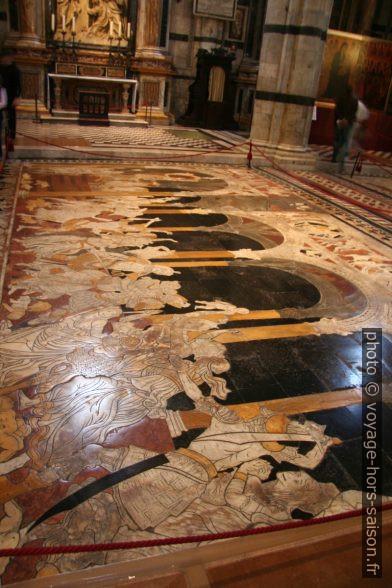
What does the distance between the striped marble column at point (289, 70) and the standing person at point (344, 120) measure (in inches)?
24.0

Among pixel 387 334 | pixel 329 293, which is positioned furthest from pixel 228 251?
pixel 387 334

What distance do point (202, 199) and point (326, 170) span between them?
453cm

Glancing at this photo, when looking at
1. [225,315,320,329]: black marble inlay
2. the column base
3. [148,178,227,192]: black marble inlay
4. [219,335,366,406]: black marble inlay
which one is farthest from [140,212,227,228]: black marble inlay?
the column base

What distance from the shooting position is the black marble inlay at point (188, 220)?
5.59 meters

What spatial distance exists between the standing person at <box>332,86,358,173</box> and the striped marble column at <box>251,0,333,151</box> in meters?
0.61

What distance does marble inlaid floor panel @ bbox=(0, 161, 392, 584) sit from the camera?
6.49 feet

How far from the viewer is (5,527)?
1.82m

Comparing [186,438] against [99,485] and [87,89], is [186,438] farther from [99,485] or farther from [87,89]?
[87,89]

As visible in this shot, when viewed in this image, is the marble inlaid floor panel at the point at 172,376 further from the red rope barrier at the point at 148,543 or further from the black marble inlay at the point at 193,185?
the black marble inlay at the point at 193,185

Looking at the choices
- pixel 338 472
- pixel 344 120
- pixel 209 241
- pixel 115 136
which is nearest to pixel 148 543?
pixel 338 472

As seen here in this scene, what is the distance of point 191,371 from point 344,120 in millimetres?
8330

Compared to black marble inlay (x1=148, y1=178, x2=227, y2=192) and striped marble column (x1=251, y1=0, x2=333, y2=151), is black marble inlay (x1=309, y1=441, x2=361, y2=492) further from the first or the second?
striped marble column (x1=251, y1=0, x2=333, y2=151)

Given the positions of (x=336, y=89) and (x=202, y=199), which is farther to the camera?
(x=336, y=89)

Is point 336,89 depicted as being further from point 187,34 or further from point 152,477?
point 152,477
